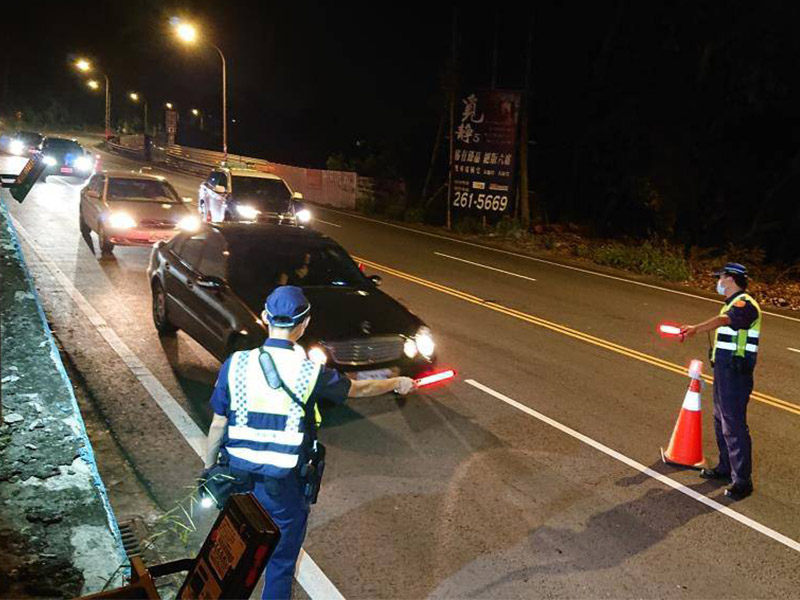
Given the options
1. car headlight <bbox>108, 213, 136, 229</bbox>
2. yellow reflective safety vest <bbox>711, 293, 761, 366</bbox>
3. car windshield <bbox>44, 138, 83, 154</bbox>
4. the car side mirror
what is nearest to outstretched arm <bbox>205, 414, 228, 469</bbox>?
the car side mirror

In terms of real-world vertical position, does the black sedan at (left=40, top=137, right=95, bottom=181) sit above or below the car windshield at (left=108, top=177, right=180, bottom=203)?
above

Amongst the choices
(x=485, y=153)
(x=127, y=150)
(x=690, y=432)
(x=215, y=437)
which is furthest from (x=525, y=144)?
(x=127, y=150)

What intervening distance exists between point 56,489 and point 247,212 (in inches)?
475

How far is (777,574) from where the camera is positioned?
4.45 m

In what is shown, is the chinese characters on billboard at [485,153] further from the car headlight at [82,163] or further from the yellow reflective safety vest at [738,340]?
the yellow reflective safety vest at [738,340]

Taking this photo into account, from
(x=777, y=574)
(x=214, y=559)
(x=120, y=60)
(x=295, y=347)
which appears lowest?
(x=777, y=574)

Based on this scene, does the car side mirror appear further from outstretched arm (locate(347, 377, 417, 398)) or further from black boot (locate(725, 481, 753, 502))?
black boot (locate(725, 481, 753, 502))

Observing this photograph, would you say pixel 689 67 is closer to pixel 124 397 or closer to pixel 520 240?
pixel 520 240

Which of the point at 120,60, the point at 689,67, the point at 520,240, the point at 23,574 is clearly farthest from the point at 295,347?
the point at 120,60

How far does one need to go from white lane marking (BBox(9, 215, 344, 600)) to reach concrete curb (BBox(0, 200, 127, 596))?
1.01 m

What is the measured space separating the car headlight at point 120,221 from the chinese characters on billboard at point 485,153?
47.8 feet

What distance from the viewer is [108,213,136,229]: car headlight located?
41.8 feet

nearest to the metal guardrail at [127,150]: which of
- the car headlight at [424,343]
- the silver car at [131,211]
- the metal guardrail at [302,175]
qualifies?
the metal guardrail at [302,175]

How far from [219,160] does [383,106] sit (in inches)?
530
